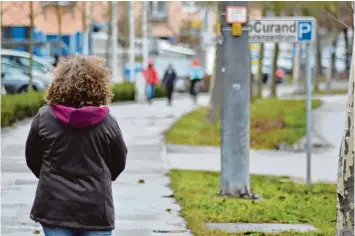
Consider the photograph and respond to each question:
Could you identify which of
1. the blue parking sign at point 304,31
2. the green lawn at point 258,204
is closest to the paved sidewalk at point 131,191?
the green lawn at point 258,204

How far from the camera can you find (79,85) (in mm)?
5770

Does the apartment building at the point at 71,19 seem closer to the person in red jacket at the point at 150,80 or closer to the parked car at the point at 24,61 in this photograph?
the parked car at the point at 24,61

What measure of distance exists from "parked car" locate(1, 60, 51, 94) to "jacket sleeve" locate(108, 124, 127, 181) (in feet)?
69.2

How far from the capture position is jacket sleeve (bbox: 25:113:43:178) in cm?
582

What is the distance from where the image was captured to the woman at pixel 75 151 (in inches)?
225

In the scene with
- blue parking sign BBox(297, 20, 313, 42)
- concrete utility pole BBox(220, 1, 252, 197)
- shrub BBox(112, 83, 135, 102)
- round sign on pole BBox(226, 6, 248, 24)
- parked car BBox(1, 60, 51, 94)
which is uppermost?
round sign on pole BBox(226, 6, 248, 24)

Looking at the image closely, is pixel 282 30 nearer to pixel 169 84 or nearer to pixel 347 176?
pixel 347 176

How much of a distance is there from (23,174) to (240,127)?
3078mm

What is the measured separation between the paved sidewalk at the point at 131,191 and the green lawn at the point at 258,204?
0.18 metres

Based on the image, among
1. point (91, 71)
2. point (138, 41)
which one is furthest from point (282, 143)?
point (138, 41)

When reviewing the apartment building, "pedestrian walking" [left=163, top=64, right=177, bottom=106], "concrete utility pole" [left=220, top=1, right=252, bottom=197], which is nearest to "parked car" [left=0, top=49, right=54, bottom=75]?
the apartment building

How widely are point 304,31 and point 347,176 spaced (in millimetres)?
6231

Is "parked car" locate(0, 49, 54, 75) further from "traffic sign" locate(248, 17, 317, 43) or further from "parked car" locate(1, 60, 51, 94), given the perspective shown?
"traffic sign" locate(248, 17, 317, 43)

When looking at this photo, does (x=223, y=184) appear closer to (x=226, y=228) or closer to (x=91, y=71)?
(x=226, y=228)
